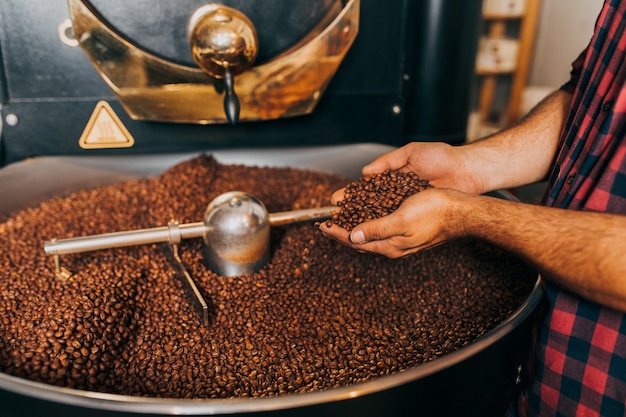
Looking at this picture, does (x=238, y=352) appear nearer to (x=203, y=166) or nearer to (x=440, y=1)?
(x=203, y=166)

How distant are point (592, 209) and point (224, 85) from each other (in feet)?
2.51

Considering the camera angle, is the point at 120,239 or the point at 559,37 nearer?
the point at 120,239

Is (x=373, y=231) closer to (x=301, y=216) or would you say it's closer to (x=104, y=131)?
(x=301, y=216)

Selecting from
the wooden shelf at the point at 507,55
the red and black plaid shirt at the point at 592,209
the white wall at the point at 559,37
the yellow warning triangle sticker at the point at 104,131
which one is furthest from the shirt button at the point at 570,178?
the white wall at the point at 559,37

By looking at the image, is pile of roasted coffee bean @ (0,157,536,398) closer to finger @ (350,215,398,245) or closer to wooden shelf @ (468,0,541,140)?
finger @ (350,215,398,245)

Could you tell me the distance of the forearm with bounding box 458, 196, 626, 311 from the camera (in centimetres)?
70

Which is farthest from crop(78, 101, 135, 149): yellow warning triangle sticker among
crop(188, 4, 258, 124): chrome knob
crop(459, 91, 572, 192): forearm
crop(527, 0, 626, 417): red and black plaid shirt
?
crop(527, 0, 626, 417): red and black plaid shirt

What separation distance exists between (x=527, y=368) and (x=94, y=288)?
30.1 inches

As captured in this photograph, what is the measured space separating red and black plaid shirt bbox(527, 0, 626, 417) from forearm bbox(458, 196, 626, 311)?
0.09m

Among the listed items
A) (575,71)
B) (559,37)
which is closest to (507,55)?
(559,37)

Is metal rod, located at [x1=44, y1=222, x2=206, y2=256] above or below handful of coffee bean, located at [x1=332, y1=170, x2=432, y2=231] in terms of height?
below

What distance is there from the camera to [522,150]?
1095 mm

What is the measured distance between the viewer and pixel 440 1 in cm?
133

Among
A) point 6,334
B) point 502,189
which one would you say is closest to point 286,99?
point 502,189
